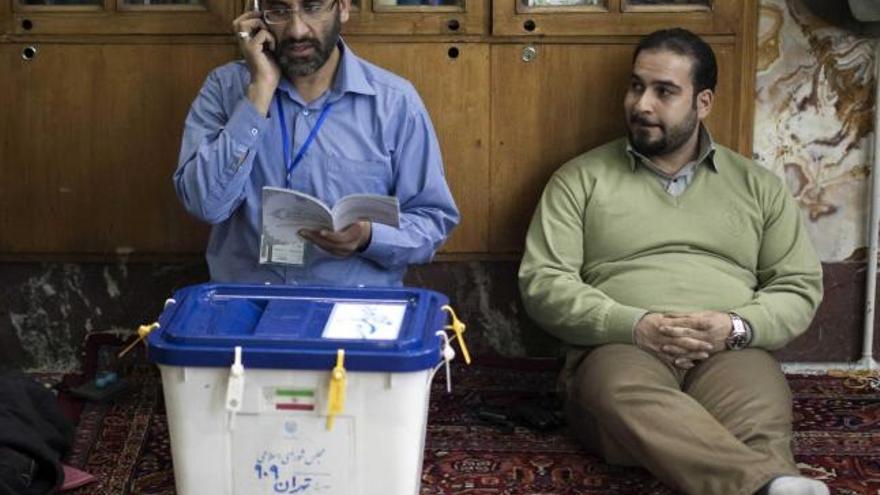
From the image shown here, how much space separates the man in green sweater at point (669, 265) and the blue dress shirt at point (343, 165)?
0.31 meters

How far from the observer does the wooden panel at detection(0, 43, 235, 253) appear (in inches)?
129

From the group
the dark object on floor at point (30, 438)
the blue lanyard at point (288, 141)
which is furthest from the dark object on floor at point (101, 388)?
the blue lanyard at point (288, 141)

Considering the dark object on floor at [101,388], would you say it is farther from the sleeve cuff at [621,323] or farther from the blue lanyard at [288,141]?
the sleeve cuff at [621,323]

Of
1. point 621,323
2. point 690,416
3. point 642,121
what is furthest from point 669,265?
point 690,416

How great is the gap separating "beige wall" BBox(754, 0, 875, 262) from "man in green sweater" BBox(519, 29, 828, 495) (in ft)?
0.87

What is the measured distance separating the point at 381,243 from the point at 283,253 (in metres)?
0.22

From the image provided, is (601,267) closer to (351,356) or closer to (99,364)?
(351,356)

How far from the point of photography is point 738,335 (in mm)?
2959

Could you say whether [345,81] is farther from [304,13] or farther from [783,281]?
[783,281]

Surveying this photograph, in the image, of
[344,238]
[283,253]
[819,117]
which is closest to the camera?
[344,238]

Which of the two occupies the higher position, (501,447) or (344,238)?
(344,238)

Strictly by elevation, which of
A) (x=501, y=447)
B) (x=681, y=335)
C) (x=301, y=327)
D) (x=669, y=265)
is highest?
(x=301, y=327)

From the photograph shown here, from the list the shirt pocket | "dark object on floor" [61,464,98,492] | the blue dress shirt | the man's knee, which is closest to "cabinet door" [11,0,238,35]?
the blue dress shirt

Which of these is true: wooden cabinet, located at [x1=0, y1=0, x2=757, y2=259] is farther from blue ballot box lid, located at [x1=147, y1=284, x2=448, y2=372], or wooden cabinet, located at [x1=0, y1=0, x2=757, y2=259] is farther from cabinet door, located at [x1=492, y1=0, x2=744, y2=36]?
blue ballot box lid, located at [x1=147, y1=284, x2=448, y2=372]
